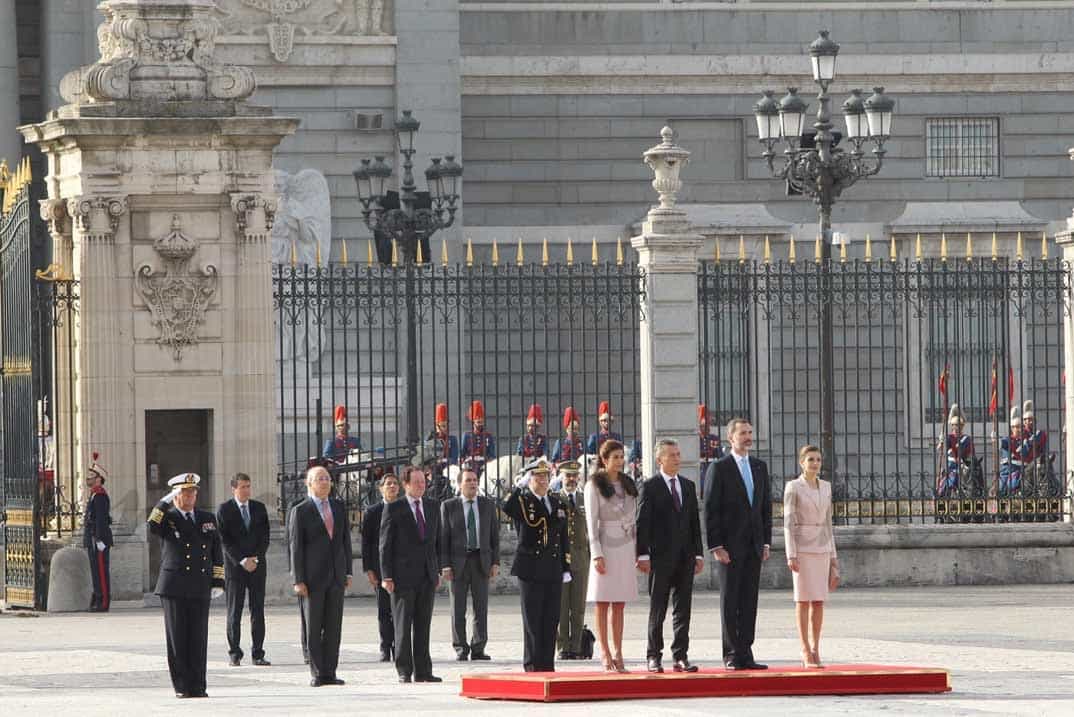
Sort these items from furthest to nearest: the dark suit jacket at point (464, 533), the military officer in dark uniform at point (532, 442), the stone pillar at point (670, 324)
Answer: the military officer in dark uniform at point (532, 442) < the stone pillar at point (670, 324) < the dark suit jacket at point (464, 533)

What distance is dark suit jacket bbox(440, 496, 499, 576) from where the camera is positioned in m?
20.4

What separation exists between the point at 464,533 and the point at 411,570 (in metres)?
1.86

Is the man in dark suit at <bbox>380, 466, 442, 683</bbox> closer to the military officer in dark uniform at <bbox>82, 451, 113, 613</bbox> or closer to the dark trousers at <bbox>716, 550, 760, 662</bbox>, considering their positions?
the dark trousers at <bbox>716, 550, 760, 662</bbox>

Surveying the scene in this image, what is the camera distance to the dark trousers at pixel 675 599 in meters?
17.6

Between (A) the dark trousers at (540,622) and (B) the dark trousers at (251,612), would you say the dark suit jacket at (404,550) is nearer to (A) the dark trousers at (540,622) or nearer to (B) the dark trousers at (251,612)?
(A) the dark trousers at (540,622)

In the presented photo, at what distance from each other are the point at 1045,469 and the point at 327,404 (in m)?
10.8

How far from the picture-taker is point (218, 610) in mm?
24109

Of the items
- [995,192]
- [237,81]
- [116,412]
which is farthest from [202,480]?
[995,192]

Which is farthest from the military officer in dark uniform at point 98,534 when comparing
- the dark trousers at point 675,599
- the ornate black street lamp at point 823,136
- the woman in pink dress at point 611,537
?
the ornate black street lamp at point 823,136

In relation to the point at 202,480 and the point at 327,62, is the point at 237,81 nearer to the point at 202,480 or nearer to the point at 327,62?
the point at 202,480

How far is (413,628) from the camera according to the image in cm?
1834

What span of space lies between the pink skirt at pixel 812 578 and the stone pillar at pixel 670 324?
6711mm

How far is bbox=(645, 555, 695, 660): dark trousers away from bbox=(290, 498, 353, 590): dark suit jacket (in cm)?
208

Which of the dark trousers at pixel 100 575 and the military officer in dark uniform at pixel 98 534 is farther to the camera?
the dark trousers at pixel 100 575
